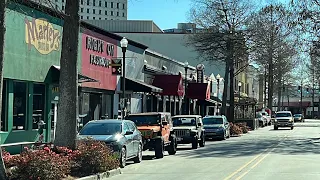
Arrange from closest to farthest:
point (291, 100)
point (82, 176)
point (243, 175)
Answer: point (82, 176) < point (243, 175) < point (291, 100)

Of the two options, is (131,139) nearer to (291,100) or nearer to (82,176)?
(82,176)

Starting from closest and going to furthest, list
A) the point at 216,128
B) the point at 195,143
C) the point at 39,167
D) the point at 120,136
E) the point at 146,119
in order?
the point at 39,167
the point at 120,136
the point at 146,119
the point at 195,143
the point at 216,128

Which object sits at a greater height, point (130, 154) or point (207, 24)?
point (207, 24)

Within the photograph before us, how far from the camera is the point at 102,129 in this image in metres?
18.4

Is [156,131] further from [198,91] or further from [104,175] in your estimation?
[198,91]

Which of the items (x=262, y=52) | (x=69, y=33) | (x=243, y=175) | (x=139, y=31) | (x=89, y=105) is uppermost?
(x=139, y=31)

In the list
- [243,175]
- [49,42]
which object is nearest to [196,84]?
[49,42]

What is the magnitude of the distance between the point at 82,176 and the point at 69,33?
168 inches

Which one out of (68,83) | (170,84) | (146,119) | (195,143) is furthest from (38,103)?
(170,84)

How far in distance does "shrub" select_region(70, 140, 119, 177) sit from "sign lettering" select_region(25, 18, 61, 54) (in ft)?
26.5

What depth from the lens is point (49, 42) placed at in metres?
23.2

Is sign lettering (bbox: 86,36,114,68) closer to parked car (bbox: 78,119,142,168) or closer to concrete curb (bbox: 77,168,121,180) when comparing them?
parked car (bbox: 78,119,142,168)

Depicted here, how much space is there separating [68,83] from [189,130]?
12.5m

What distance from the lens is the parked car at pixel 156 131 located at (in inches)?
821
